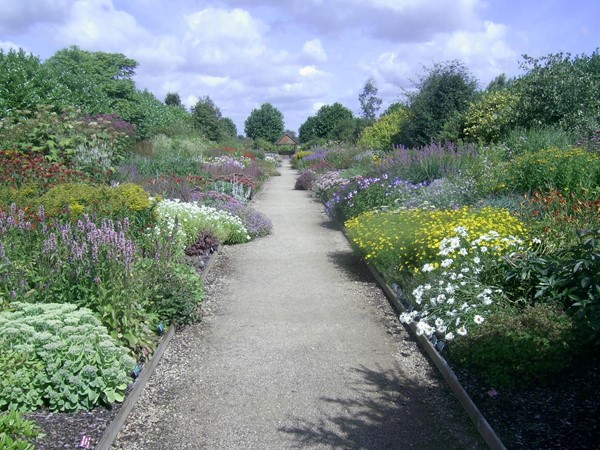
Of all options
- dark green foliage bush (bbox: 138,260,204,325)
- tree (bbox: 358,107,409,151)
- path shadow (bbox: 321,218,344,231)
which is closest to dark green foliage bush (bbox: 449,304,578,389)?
dark green foliage bush (bbox: 138,260,204,325)

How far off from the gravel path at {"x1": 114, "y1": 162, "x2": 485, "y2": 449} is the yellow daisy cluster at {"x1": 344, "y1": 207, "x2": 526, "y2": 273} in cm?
65

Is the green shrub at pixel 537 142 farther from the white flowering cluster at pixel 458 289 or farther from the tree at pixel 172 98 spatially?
the tree at pixel 172 98

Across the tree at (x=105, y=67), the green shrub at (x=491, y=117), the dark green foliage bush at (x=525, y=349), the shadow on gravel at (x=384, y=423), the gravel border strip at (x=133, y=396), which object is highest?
the tree at (x=105, y=67)

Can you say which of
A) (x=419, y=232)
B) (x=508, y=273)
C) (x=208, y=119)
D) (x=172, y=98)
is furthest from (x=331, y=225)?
(x=172, y=98)

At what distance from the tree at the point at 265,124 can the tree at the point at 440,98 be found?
7401 cm

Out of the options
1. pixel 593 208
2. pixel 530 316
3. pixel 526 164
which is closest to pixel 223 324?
pixel 530 316

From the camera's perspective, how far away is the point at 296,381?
5.15 m

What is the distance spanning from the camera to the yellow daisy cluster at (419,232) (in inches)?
263

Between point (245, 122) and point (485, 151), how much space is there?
87714mm

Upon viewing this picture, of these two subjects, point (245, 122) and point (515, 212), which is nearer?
point (515, 212)

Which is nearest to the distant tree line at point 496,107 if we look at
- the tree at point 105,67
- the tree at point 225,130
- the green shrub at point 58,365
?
the green shrub at point 58,365

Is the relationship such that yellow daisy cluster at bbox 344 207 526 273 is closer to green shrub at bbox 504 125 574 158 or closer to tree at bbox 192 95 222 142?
green shrub at bbox 504 125 574 158

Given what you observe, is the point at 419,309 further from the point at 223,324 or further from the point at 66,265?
the point at 66,265

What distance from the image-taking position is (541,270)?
5035 mm
